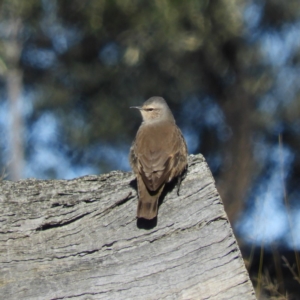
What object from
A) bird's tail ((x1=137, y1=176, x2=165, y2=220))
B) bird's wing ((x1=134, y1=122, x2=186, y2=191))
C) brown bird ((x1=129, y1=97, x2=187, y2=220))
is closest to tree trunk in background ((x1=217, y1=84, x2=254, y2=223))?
brown bird ((x1=129, y1=97, x2=187, y2=220))

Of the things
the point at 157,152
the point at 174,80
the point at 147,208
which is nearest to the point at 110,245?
the point at 147,208

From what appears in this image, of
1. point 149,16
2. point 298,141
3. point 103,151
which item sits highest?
point 149,16

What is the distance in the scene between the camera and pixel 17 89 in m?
10.1

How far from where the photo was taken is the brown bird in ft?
7.83

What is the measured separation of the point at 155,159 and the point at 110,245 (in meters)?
1.59

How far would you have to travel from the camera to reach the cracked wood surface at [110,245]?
5.99ft

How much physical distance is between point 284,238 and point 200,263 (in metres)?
5.38

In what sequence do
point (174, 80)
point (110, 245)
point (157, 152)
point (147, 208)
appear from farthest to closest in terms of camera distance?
point (174, 80) → point (157, 152) → point (147, 208) → point (110, 245)

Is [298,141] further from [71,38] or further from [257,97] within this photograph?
[71,38]

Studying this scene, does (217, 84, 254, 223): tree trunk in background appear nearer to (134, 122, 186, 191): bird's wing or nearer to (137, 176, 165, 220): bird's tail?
(134, 122, 186, 191): bird's wing

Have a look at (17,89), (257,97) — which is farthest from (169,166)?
(17,89)

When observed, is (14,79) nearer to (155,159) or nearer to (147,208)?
(155,159)

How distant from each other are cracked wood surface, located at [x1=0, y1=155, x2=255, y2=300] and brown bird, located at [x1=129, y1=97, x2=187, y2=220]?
8 cm

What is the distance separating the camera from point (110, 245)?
1.90 metres
